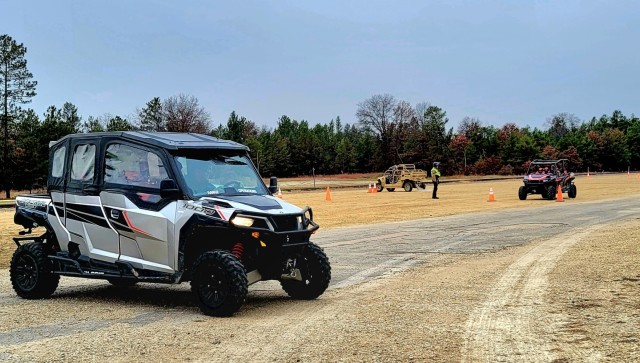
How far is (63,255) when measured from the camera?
965 centimetres

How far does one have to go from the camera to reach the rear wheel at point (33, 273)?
9.67 metres

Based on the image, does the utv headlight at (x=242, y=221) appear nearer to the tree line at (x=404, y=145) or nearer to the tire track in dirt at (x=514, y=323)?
the tire track in dirt at (x=514, y=323)

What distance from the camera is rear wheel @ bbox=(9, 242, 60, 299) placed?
31.7ft

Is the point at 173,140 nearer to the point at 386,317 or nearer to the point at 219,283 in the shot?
the point at 219,283

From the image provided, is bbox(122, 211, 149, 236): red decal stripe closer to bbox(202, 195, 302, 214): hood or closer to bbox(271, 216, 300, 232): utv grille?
bbox(202, 195, 302, 214): hood

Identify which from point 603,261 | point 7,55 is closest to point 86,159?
point 603,261

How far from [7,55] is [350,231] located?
62.3 metres

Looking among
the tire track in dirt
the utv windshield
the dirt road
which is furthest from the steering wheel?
the tire track in dirt

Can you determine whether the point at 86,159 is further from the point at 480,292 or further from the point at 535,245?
the point at 535,245

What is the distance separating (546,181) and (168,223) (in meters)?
30.4

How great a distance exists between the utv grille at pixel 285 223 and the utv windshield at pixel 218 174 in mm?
830

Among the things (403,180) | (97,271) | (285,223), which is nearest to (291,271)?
(285,223)

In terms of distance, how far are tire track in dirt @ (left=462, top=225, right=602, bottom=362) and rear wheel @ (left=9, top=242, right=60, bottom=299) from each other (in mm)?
6033

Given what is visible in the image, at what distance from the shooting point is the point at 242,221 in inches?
318
